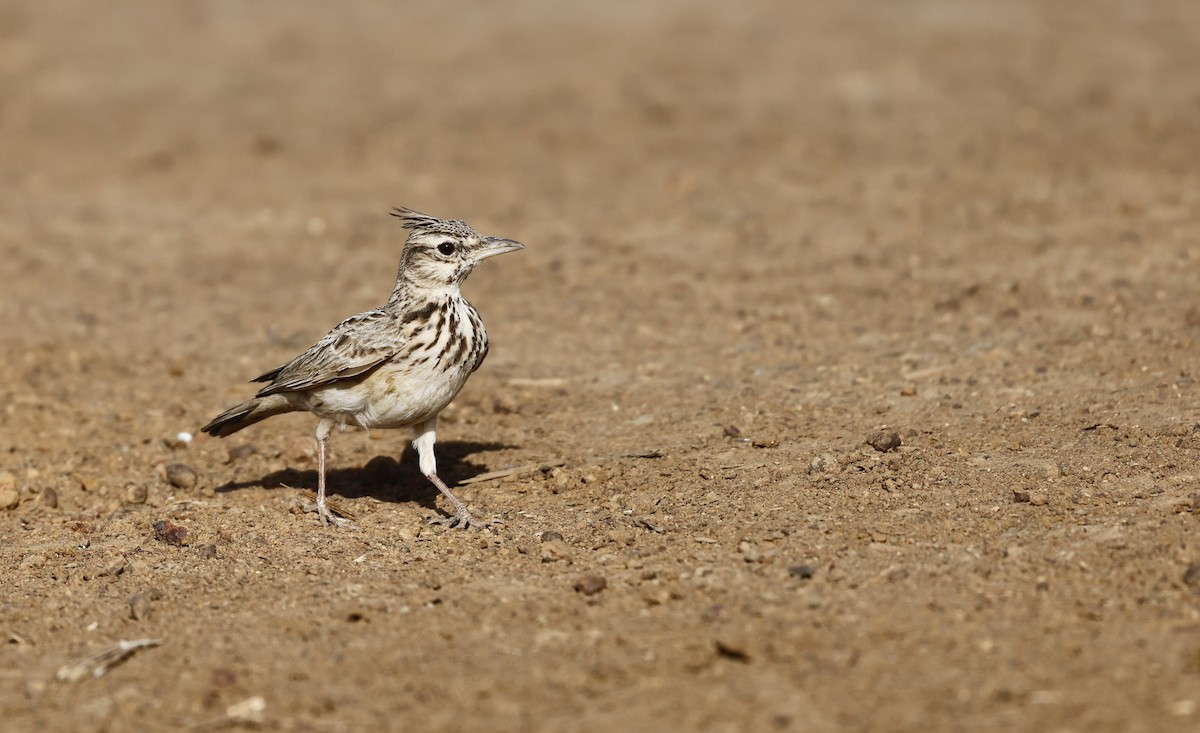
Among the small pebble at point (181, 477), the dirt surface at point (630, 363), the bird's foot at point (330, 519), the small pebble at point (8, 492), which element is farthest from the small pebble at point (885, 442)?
the small pebble at point (8, 492)

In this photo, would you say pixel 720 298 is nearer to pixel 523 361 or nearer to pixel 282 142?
pixel 523 361

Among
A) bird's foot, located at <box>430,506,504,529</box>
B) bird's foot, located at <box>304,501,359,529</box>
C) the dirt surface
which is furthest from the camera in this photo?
bird's foot, located at <box>304,501,359,529</box>

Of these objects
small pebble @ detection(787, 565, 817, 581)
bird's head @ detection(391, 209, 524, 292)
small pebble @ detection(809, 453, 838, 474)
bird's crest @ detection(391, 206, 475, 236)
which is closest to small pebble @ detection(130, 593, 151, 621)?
bird's head @ detection(391, 209, 524, 292)

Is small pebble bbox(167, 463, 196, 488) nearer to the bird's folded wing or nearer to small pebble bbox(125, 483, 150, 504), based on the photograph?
small pebble bbox(125, 483, 150, 504)

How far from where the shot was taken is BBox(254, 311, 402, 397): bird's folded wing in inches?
328

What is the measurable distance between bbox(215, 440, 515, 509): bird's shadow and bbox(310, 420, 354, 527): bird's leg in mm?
410

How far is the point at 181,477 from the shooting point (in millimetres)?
9242

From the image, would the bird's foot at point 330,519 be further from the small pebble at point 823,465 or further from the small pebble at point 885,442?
the small pebble at point 885,442

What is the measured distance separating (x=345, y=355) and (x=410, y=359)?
0.47 m

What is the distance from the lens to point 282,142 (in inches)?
706

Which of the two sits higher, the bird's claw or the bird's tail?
the bird's tail

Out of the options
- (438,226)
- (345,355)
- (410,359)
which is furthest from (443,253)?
(345,355)

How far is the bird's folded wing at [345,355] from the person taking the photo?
8336 millimetres

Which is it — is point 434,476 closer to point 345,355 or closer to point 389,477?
point 345,355
